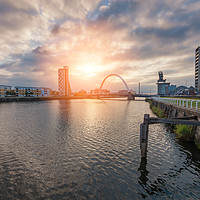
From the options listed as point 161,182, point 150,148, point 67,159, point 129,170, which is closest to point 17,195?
point 67,159

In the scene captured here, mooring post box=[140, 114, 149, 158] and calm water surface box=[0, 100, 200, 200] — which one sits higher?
mooring post box=[140, 114, 149, 158]

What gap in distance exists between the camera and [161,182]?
854 cm

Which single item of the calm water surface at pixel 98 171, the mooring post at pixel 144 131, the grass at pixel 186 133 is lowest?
the calm water surface at pixel 98 171

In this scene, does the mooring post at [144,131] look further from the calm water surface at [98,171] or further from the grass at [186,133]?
the grass at [186,133]

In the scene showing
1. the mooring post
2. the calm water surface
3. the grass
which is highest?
the mooring post

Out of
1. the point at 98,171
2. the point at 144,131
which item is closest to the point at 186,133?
the point at 144,131

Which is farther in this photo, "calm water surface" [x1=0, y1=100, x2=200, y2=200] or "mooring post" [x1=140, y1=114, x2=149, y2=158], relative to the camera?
"mooring post" [x1=140, y1=114, x2=149, y2=158]

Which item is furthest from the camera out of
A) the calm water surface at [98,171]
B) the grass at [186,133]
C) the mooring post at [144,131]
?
the grass at [186,133]

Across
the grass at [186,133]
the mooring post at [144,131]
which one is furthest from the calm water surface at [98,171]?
the mooring post at [144,131]

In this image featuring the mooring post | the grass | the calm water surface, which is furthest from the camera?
the grass

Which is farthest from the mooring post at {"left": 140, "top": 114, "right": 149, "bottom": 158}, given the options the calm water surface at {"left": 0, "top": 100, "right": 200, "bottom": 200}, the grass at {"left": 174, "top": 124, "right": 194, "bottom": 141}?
the grass at {"left": 174, "top": 124, "right": 194, "bottom": 141}

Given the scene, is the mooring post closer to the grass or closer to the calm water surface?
the calm water surface

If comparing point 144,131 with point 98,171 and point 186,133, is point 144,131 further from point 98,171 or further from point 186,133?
point 186,133

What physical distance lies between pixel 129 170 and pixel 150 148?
5.19 metres
